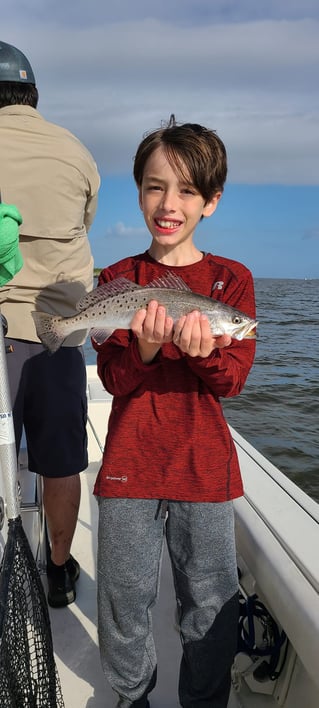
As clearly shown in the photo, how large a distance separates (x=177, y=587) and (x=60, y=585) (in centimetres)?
147

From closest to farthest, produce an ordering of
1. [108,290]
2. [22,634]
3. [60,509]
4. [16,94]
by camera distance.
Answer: [22,634], [108,290], [16,94], [60,509]

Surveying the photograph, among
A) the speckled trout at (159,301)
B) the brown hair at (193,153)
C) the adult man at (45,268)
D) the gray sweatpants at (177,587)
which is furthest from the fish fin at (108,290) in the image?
the gray sweatpants at (177,587)

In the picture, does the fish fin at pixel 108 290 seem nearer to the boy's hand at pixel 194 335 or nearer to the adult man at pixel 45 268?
the boy's hand at pixel 194 335

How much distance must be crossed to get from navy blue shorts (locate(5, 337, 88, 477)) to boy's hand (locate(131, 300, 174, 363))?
3.62 ft

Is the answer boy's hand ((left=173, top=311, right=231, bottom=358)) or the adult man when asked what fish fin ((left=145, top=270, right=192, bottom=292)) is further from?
the adult man

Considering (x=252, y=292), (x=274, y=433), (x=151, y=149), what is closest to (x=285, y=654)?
(x=252, y=292)

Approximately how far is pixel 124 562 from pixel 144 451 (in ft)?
1.62

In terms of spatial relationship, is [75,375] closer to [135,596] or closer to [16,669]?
[135,596]

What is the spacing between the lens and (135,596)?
242 centimetres

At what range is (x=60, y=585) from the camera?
368 centimetres

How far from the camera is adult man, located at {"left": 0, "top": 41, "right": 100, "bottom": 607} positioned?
2.97 meters

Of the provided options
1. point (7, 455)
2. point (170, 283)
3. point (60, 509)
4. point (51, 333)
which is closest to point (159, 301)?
point (170, 283)

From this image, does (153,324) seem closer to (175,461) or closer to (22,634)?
(175,461)

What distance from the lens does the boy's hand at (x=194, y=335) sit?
2043 millimetres
